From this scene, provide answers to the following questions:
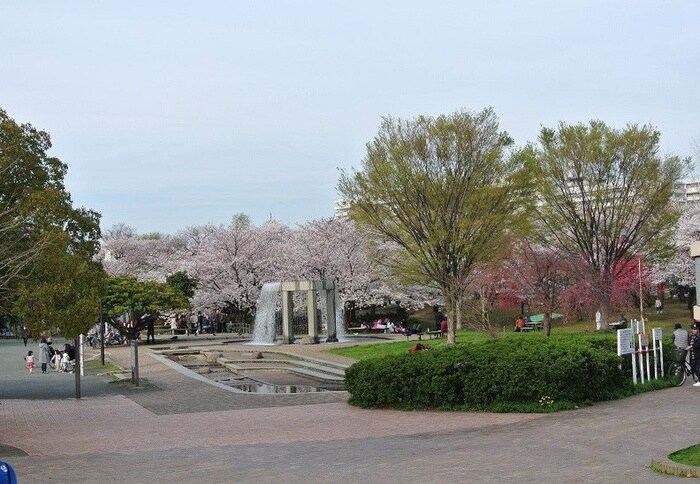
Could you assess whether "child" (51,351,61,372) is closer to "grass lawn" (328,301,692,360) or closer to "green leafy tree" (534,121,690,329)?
"grass lawn" (328,301,692,360)

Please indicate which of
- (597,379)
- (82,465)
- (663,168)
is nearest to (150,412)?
(82,465)

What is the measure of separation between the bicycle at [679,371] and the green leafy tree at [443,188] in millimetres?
13320

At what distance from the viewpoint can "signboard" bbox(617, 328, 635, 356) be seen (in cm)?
1788

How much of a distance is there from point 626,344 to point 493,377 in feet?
13.0

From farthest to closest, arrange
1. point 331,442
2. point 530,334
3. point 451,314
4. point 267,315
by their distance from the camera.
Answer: point 267,315, point 451,314, point 530,334, point 331,442

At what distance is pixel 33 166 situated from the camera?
2238cm

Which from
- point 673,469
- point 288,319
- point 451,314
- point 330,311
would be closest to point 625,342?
point 673,469

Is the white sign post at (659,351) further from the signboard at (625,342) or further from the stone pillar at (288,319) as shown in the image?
the stone pillar at (288,319)

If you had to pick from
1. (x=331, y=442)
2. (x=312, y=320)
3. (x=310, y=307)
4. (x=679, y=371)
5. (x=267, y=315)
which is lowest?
(x=331, y=442)

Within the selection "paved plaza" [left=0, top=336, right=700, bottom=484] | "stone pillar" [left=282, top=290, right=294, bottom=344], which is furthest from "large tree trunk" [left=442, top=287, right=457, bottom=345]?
"paved plaza" [left=0, top=336, right=700, bottom=484]

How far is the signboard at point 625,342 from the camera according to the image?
17875 mm

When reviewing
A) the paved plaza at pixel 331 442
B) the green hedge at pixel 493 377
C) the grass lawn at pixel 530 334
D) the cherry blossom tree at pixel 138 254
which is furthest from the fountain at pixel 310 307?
the cherry blossom tree at pixel 138 254

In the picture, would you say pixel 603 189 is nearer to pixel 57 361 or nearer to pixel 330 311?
pixel 330 311

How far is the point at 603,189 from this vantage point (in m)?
39.5
